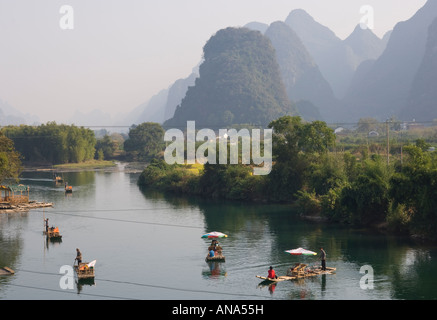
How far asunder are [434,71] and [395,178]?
17210 cm

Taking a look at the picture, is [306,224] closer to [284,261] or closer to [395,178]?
[395,178]

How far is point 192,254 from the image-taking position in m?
33.3

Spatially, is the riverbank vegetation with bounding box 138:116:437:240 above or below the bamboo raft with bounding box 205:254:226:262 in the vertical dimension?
above

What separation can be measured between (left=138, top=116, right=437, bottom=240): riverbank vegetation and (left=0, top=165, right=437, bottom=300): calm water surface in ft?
5.80

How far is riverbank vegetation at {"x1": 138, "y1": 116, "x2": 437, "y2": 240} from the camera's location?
35.7 m

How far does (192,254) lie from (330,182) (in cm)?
1818

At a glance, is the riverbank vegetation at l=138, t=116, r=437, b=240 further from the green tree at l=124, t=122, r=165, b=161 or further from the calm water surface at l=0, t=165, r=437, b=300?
the green tree at l=124, t=122, r=165, b=161

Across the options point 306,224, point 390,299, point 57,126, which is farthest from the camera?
point 57,126

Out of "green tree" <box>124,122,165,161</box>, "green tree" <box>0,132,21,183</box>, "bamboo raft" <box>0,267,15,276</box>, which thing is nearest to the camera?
"bamboo raft" <box>0,267,15,276</box>

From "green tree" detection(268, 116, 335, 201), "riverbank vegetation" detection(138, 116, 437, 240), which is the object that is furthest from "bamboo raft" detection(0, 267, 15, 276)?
"green tree" detection(268, 116, 335, 201)

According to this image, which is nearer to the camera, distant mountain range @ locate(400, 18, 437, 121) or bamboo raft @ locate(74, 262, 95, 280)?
bamboo raft @ locate(74, 262, 95, 280)

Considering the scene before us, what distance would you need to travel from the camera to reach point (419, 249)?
33062 millimetres

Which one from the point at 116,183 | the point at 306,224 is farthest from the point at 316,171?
the point at 116,183

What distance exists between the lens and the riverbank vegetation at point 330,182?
35.7m
